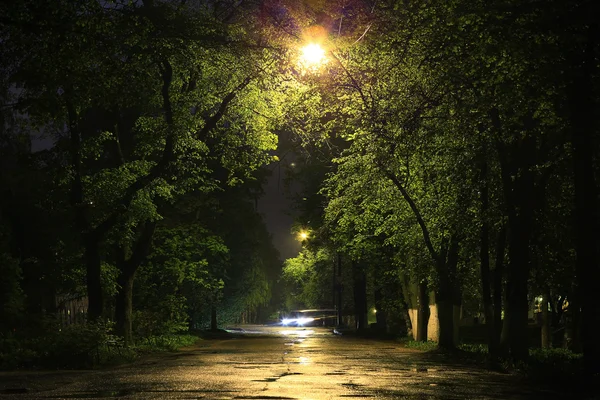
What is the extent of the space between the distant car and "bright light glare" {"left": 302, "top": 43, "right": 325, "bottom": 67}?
3050 inches

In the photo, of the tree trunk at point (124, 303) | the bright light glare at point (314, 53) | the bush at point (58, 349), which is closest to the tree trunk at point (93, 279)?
the tree trunk at point (124, 303)

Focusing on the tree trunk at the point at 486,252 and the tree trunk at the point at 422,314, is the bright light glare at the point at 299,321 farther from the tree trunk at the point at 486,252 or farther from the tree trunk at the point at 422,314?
the tree trunk at the point at 486,252

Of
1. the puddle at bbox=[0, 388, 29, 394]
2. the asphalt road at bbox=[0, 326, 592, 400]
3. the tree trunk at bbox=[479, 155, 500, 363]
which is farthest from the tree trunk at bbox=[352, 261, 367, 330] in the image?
the puddle at bbox=[0, 388, 29, 394]

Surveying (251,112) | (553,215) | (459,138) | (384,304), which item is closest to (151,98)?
(251,112)

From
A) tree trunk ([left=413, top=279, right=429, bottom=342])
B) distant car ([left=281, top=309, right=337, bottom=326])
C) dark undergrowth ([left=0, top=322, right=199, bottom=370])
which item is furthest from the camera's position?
distant car ([left=281, top=309, right=337, bottom=326])

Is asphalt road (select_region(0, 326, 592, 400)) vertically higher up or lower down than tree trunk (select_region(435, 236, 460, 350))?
lower down

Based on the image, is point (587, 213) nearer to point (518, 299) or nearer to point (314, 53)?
point (518, 299)

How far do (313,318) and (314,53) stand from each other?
8318 cm

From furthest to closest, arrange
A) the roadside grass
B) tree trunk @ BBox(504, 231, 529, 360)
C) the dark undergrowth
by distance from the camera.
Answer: tree trunk @ BBox(504, 231, 529, 360) → the dark undergrowth → the roadside grass

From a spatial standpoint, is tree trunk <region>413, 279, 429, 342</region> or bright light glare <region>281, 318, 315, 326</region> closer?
tree trunk <region>413, 279, 429, 342</region>

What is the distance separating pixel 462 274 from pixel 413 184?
4265mm

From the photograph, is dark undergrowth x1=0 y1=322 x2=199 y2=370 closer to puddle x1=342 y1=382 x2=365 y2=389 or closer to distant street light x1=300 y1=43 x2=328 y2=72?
puddle x1=342 y1=382 x2=365 y2=389

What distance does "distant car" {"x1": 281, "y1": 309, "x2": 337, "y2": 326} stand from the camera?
9836cm

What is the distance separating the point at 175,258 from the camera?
39.8m
